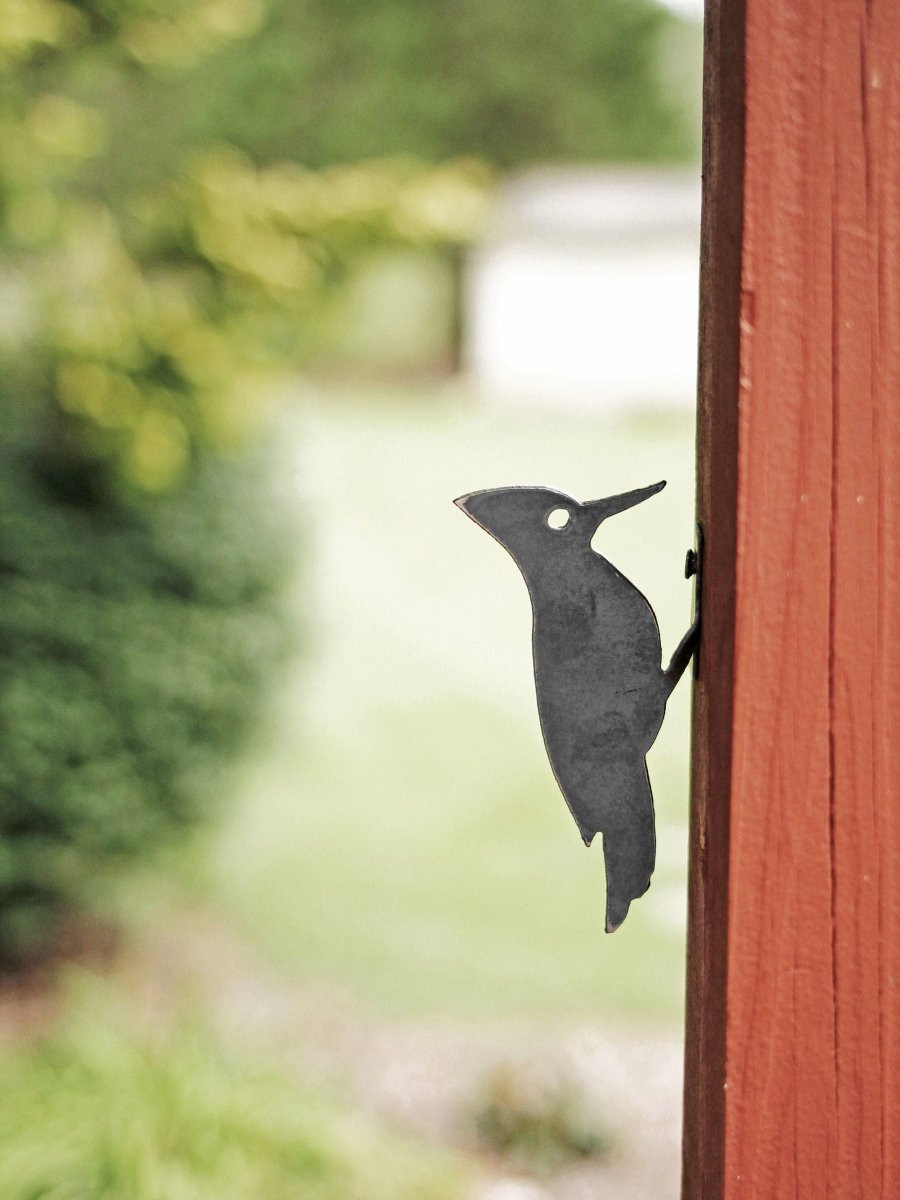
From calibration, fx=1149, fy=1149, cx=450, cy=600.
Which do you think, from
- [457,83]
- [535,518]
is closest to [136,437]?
[535,518]

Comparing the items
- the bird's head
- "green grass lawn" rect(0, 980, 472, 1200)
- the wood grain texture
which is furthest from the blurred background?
the bird's head

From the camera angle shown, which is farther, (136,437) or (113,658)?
(113,658)

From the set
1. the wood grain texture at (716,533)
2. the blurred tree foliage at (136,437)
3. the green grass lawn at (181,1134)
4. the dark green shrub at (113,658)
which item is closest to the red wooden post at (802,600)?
the wood grain texture at (716,533)

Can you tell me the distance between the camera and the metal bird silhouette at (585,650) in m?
0.73

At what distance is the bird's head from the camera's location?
2.39 ft

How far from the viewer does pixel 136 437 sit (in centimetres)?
295

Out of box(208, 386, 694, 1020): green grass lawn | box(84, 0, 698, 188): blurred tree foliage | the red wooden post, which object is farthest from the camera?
box(84, 0, 698, 188): blurred tree foliage

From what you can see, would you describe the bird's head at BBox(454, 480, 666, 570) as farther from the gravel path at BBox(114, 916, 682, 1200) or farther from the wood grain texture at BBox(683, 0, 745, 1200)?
the gravel path at BBox(114, 916, 682, 1200)

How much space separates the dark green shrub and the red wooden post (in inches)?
112

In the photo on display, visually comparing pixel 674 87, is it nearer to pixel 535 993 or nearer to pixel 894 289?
pixel 535 993

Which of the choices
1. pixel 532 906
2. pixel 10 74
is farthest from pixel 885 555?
pixel 532 906

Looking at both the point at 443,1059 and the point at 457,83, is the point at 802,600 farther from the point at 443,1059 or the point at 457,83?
the point at 457,83

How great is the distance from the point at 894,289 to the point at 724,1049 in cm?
47

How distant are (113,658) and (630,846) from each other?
111 inches
